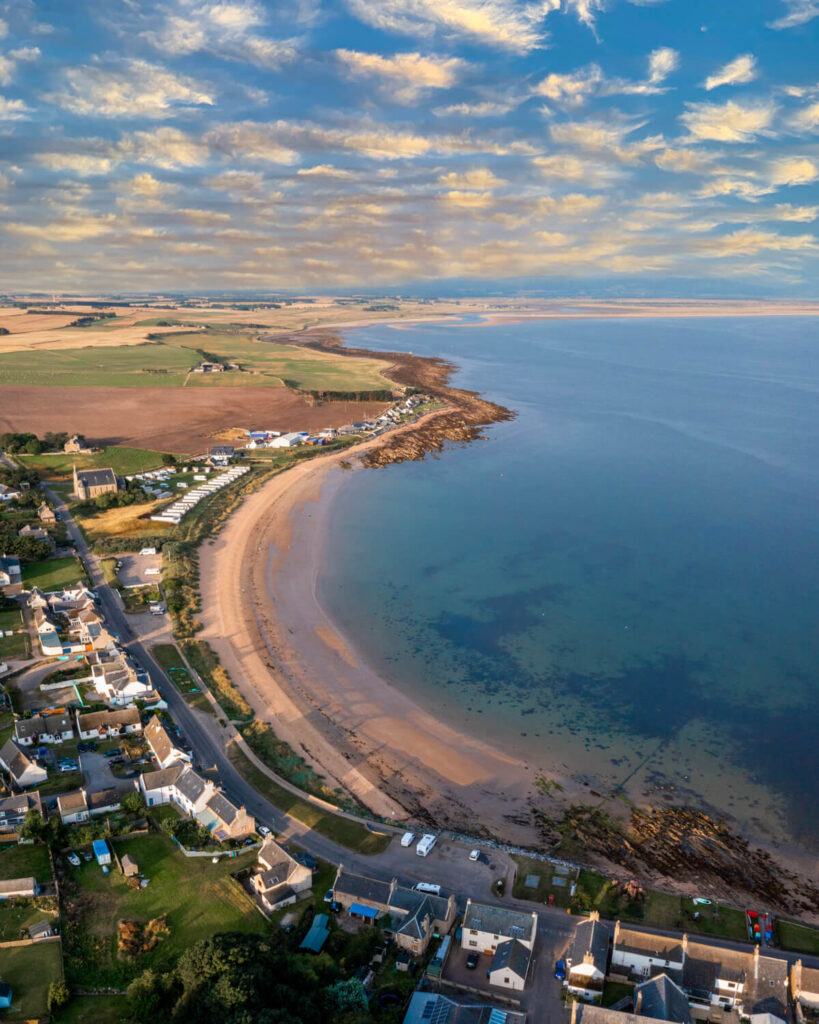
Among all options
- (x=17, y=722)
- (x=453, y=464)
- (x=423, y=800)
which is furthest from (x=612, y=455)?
(x=17, y=722)

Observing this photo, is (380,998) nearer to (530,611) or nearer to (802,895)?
(802,895)

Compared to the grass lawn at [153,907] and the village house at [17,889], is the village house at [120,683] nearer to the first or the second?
the grass lawn at [153,907]

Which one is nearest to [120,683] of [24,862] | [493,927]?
[24,862]

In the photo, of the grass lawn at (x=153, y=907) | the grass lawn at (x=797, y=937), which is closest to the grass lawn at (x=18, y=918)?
the grass lawn at (x=153, y=907)

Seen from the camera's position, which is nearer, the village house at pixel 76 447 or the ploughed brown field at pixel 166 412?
the village house at pixel 76 447

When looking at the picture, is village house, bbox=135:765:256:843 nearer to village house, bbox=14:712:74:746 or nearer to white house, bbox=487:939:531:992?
village house, bbox=14:712:74:746

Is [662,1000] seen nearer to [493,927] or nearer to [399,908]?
[493,927]
